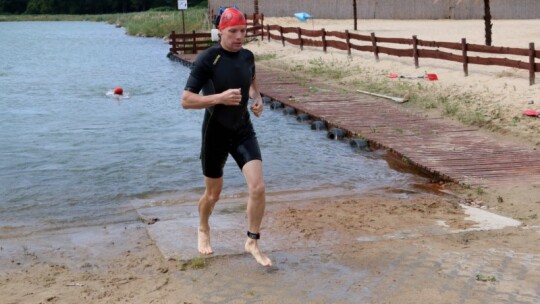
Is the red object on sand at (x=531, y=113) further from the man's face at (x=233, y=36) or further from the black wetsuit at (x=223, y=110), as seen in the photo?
the man's face at (x=233, y=36)

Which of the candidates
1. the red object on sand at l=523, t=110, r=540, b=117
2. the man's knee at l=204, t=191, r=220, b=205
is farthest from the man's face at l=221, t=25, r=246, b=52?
the red object on sand at l=523, t=110, r=540, b=117

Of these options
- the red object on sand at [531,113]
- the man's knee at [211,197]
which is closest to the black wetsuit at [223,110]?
the man's knee at [211,197]

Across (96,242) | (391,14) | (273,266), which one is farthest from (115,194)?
(391,14)

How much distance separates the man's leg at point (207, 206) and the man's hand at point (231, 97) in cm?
80

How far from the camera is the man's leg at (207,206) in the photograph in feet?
20.5

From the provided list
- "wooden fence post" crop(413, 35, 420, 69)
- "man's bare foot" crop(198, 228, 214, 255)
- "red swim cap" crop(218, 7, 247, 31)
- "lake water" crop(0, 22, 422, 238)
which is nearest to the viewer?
"red swim cap" crop(218, 7, 247, 31)

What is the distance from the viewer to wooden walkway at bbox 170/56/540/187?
9.84m

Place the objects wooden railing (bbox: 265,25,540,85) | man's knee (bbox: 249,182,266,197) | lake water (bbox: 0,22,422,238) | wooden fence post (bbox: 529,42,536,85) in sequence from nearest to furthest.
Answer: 1. man's knee (bbox: 249,182,266,197)
2. lake water (bbox: 0,22,422,238)
3. wooden fence post (bbox: 529,42,536,85)
4. wooden railing (bbox: 265,25,540,85)

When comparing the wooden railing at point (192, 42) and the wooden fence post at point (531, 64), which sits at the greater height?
the wooden railing at point (192, 42)

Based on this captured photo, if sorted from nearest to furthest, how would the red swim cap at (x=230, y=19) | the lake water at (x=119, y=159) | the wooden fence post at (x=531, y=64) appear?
the red swim cap at (x=230, y=19) → the lake water at (x=119, y=159) → the wooden fence post at (x=531, y=64)

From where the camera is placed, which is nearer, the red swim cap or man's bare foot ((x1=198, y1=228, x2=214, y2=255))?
the red swim cap

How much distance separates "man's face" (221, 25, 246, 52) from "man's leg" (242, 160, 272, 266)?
2.88ft

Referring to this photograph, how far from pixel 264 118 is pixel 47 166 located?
6.07 metres

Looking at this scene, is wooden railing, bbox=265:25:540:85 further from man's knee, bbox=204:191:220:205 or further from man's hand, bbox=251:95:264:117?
man's knee, bbox=204:191:220:205
